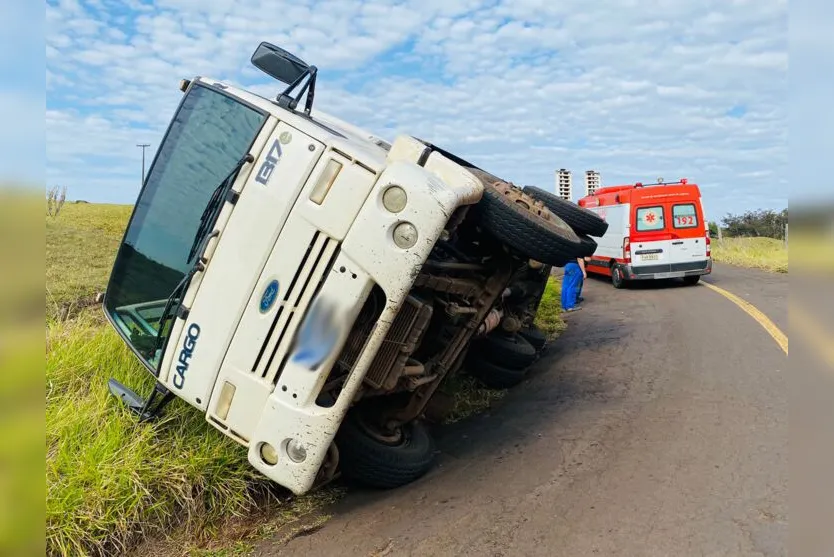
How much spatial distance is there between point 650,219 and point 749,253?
10012 millimetres

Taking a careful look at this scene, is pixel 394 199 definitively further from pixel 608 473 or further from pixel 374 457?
pixel 608 473

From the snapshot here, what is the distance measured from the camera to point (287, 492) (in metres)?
4.27

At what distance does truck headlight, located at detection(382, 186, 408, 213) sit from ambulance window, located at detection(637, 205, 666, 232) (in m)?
11.4

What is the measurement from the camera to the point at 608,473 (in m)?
3.88

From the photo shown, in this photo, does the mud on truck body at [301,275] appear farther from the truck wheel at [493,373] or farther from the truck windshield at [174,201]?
the truck wheel at [493,373]

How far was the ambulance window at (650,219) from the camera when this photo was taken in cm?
1358

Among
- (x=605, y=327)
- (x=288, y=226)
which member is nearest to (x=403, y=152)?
(x=288, y=226)

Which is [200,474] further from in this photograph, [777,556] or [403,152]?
[777,556]

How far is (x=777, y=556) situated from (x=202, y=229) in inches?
137

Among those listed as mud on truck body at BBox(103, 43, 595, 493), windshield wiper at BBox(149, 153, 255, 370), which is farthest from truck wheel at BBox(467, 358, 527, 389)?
windshield wiper at BBox(149, 153, 255, 370)

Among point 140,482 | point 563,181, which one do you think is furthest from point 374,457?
point 563,181
